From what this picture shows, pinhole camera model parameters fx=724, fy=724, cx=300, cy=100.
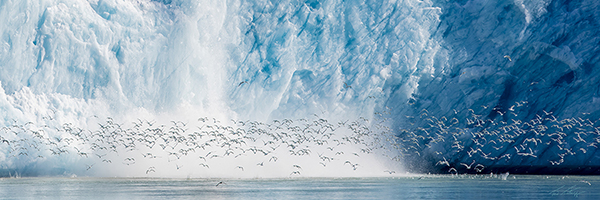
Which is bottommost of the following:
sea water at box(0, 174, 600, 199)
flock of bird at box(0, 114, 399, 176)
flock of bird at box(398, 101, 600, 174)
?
sea water at box(0, 174, 600, 199)

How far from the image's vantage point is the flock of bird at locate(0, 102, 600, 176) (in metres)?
30.5

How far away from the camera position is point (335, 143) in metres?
33.0

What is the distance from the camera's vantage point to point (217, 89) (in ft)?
111

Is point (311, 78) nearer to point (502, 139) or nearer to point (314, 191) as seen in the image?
point (502, 139)

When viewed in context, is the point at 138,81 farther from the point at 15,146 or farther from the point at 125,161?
the point at 15,146

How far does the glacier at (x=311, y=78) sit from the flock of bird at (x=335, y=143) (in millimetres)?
89

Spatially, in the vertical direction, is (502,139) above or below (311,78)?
below

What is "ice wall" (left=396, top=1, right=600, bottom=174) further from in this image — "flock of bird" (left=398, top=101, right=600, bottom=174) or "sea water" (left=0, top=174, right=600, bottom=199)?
"sea water" (left=0, top=174, right=600, bottom=199)

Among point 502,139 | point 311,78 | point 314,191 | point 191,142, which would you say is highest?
point 311,78

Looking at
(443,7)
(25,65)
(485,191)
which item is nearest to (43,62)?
(25,65)

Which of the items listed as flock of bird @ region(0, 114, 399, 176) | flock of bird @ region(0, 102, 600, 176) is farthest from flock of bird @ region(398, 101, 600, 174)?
flock of bird @ region(0, 114, 399, 176)

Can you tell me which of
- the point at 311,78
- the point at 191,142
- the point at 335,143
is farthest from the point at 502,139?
the point at 191,142

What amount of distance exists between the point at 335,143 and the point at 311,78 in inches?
124

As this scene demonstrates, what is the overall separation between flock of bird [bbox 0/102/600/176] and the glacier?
3.5 inches
